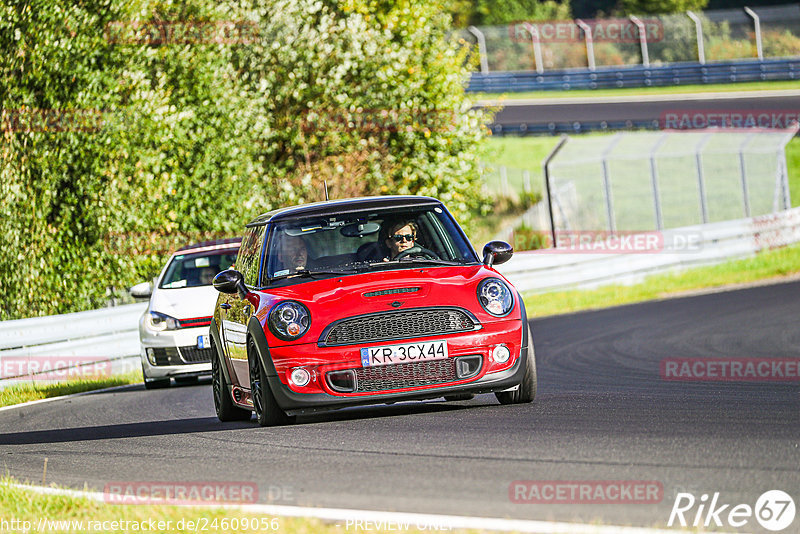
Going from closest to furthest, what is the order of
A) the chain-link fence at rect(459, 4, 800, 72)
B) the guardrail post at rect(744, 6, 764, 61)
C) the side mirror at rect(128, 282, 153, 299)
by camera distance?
the side mirror at rect(128, 282, 153, 299) < the guardrail post at rect(744, 6, 764, 61) < the chain-link fence at rect(459, 4, 800, 72)

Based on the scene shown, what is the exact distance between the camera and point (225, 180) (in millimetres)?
22469

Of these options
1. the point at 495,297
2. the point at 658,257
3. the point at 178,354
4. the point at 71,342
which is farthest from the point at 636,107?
the point at 495,297

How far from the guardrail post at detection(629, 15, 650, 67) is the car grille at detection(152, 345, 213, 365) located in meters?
32.6

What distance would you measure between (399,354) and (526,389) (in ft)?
3.82

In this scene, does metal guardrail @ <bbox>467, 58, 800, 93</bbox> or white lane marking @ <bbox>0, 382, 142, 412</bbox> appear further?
metal guardrail @ <bbox>467, 58, 800, 93</bbox>

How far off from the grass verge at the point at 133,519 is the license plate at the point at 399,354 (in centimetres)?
224

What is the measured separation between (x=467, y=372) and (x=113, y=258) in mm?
12681

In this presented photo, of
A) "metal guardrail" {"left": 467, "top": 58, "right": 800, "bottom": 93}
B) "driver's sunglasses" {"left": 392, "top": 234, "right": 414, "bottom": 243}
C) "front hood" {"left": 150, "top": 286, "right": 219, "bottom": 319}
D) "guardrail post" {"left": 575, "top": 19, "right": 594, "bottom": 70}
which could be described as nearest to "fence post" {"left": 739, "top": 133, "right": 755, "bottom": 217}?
"front hood" {"left": 150, "top": 286, "right": 219, "bottom": 319}

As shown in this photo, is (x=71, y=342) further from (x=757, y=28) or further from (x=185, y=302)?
(x=757, y=28)

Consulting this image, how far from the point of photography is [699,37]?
149 ft

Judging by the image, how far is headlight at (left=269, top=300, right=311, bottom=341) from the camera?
8.26 metres

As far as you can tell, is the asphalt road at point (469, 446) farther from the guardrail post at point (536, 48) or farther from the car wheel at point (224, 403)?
the guardrail post at point (536, 48)

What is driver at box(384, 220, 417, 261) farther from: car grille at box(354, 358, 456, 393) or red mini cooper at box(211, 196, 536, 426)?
car grille at box(354, 358, 456, 393)

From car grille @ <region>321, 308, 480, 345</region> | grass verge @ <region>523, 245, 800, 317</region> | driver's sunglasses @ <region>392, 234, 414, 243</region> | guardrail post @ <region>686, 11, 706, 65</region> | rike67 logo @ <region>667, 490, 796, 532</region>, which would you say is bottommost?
grass verge @ <region>523, 245, 800, 317</region>
